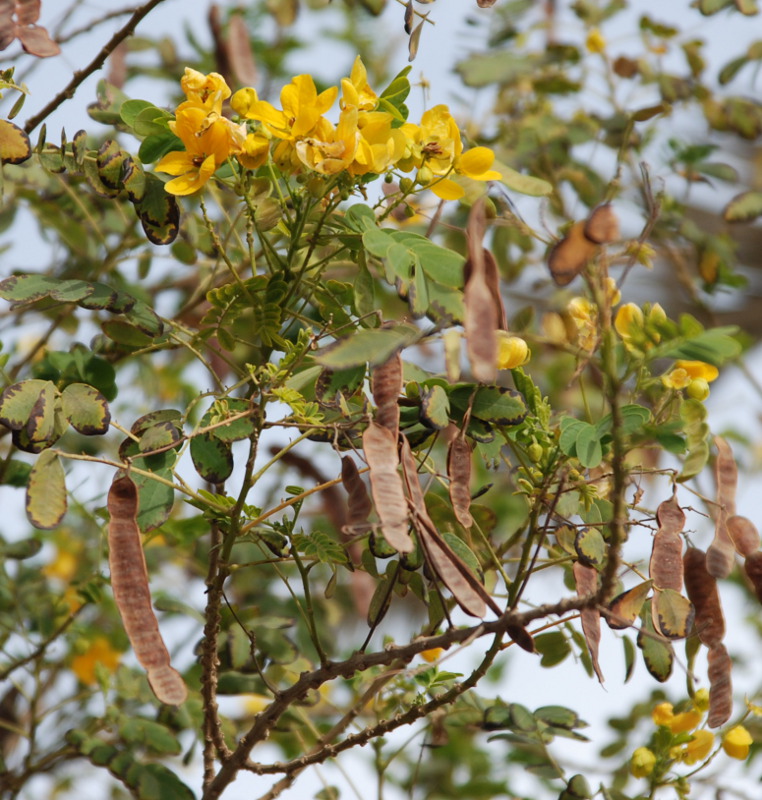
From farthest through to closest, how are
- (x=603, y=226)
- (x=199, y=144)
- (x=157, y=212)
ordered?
(x=157, y=212), (x=199, y=144), (x=603, y=226)

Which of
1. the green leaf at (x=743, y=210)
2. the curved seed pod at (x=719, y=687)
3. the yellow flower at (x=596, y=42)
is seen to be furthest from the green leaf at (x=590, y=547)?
the yellow flower at (x=596, y=42)

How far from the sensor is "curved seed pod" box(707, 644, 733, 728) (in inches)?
37.0

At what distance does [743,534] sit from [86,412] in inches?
25.7

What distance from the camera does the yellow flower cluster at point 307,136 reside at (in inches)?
36.1

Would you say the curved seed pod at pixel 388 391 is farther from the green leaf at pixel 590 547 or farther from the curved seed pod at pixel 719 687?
the curved seed pod at pixel 719 687

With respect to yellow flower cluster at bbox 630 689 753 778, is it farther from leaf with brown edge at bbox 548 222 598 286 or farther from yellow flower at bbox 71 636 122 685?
yellow flower at bbox 71 636 122 685

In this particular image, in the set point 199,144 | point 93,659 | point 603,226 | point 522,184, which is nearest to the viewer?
point 603,226

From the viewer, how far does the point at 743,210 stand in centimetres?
189

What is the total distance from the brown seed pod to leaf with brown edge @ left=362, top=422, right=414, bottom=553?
0.34 m

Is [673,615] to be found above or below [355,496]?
below

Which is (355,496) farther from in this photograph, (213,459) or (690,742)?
(690,742)

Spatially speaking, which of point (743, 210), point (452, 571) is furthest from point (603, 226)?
point (743, 210)

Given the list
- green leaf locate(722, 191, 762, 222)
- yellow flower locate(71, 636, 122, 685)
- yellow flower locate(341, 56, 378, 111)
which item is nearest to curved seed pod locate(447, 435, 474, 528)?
yellow flower locate(341, 56, 378, 111)

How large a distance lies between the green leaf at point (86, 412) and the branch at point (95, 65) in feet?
1.43
